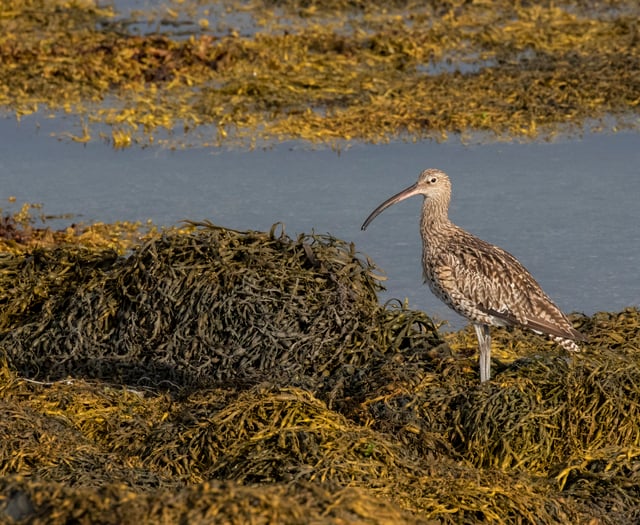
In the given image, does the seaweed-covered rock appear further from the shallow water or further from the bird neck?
the shallow water

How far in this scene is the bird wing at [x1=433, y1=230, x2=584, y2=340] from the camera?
287 inches

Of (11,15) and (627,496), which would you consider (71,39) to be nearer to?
(11,15)

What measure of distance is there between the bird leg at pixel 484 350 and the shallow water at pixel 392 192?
112 cm

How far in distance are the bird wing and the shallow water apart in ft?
3.58

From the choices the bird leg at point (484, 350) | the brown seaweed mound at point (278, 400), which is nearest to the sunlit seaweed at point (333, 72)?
the brown seaweed mound at point (278, 400)

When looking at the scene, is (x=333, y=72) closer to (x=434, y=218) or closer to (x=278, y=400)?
(x=434, y=218)

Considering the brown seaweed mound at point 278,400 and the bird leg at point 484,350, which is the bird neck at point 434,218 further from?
the bird leg at point 484,350

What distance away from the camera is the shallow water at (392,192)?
905 centimetres

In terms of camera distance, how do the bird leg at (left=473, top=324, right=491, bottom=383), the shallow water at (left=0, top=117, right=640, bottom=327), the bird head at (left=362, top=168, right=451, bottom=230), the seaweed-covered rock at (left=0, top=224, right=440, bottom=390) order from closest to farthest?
the bird leg at (left=473, top=324, right=491, bottom=383) < the seaweed-covered rock at (left=0, top=224, right=440, bottom=390) < the bird head at (left=362, top=168, right=451, bottom=230) < the shallow water at (left=0, top=117, right=640, bottom=327)

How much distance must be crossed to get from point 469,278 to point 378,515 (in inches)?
139

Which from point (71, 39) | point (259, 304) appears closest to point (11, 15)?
point (71, 39)

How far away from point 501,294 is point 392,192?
3.03 metres

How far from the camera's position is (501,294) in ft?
24.1

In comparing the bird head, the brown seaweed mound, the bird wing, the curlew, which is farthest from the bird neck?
the brown seaweed mound
